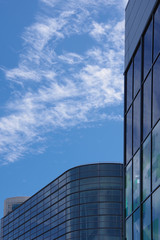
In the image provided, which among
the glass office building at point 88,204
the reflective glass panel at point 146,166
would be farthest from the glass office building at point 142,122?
the glass office building at point 88,204

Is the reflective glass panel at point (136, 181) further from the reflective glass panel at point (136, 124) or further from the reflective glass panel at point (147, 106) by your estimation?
the reflective glass panel at point (147, 106)

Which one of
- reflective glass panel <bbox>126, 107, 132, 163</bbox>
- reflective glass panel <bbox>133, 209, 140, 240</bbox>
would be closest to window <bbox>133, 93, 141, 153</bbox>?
reflective glass panel <bbox>126, 107, 132, 163</bbox>

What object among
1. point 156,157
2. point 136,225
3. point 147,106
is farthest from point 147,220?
point 147,106

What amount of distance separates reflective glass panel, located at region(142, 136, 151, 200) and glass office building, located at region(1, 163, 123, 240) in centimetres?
4240

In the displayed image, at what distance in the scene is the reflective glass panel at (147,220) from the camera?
1780 cm

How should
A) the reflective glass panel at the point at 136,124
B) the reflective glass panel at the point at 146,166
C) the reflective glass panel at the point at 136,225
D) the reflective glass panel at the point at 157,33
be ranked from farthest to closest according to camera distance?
the reflective glass panel at the point at 136,124 → the reflective glass panel at the point at 136,225 → the reflective glass panel at the point at 157,33 → the reflective glass panel at the point at 146,166

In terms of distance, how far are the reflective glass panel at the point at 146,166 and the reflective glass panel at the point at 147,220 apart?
1.14 feet

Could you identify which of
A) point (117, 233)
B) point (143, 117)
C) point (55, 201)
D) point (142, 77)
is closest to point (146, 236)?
point (143, 117)

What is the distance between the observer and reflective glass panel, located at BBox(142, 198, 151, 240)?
17797mm

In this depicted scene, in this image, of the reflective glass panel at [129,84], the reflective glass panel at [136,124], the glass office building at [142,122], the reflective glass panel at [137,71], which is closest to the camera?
the glass office building at [142,122]

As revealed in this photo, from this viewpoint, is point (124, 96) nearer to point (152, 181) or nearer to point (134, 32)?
point (134, 32)

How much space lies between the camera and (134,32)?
22.5 meters

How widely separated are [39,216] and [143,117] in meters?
55.6

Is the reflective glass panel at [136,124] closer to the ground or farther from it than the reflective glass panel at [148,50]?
closer to the ground
